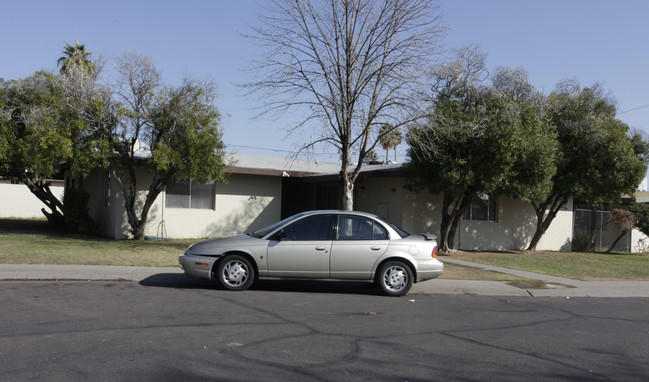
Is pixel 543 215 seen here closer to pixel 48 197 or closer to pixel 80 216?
pixel 80 216

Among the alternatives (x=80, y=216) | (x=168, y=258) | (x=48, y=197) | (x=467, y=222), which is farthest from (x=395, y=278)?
(x=48, y=197)

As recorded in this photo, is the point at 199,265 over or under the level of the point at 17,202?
under

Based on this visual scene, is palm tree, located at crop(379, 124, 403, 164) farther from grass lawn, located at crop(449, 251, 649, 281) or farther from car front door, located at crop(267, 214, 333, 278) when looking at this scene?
car front door, located at crop(267, 214, 333, 278)

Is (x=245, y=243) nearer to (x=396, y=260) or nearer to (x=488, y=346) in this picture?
(x=396, y=260)

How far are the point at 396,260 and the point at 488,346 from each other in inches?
144

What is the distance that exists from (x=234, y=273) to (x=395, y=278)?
2.97m

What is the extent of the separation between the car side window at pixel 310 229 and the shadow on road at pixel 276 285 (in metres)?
0.83

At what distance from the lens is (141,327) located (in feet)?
23.3

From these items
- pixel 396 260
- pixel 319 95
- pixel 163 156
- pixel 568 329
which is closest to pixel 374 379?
pixel 568 329

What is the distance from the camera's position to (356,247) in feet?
33.7

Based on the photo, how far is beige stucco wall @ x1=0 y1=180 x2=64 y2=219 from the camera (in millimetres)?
34656

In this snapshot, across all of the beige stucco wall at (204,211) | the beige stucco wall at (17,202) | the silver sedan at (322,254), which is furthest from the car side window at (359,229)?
the beige stucco wall at (17,202)

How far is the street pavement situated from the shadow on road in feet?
0.98

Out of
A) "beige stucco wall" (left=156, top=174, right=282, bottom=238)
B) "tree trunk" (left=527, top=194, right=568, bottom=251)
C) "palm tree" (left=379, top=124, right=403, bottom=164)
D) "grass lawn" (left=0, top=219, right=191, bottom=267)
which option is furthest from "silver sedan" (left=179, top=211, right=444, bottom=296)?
"tree trunk" (left=527, top=194, right=568, bottom=251)
